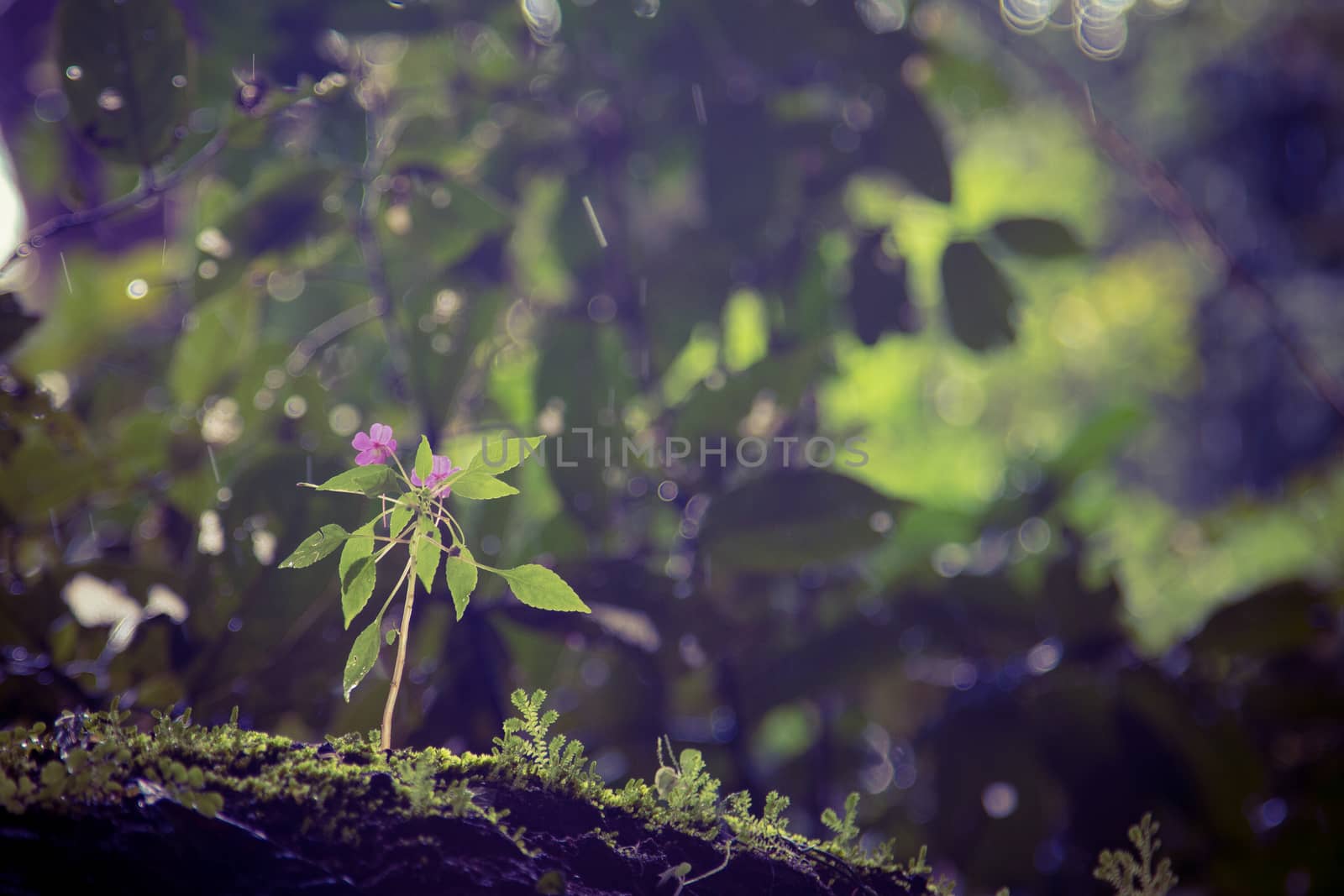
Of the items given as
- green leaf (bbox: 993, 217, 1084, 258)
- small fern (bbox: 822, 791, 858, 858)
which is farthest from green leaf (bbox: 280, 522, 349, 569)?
green leaf (bbox: 993, 217, 1084, 258)

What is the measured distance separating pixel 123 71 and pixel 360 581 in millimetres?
Result: 463

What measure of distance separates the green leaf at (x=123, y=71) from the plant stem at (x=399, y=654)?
0.44 meters

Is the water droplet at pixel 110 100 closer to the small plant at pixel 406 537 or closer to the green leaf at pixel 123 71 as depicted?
the green leaf at pixel 123 71

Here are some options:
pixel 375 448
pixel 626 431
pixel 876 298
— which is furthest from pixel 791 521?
pixel 375 448

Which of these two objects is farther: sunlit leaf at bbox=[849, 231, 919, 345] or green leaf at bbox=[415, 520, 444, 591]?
sunlit leaf at bbox=[849, 231, 919, 345]

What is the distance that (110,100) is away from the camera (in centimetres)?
62

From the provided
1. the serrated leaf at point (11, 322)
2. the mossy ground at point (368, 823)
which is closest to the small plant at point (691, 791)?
the mossy ground at point (368, 823)

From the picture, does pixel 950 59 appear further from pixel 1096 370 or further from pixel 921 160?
pixel 1096 370

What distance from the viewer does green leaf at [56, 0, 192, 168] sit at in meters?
0.61

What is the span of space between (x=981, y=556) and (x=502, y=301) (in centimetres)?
62

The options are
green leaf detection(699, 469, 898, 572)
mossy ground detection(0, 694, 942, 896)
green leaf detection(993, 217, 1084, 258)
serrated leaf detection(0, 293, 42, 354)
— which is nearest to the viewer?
mossy ground detection(0, 694, 942, 896)

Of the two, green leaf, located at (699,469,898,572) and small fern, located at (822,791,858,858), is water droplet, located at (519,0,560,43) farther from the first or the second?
small fern, located at (822,791,858,858)

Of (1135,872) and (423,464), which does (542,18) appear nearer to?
(423,464)

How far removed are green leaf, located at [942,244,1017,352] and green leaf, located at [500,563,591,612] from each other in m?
0.67
